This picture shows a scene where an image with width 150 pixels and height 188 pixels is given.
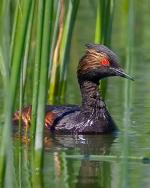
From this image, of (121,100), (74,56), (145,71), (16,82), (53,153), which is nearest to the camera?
(16,82)

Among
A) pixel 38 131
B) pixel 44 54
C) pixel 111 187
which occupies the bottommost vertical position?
pixel 111 187

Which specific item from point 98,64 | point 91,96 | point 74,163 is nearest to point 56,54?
point 91,96

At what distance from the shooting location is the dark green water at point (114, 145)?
22.4ft

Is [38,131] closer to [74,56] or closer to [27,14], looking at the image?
[27,14]

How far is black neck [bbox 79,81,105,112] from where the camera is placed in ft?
40.8

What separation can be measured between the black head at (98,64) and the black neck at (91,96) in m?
0.08

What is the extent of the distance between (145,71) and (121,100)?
76.5 inches

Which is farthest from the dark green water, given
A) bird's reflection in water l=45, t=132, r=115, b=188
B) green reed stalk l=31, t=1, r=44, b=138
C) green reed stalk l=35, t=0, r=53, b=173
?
A: green reed stalk l=31, t=1, r=44, b=138

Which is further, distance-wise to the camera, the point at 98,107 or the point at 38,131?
the point at 98,107

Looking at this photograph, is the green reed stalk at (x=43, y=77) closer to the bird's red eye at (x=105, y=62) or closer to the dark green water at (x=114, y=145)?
the dark green water at (x=114, y=145)

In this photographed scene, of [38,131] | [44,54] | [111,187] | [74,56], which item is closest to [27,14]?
[44,54]

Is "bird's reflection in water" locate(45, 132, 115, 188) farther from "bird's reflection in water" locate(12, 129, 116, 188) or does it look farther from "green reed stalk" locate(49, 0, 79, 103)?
"green reed stalk" locate(49, 0, 79, 103)

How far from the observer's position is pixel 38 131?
819cm

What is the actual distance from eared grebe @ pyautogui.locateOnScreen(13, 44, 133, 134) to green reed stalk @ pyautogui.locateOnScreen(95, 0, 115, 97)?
0.18 metres
